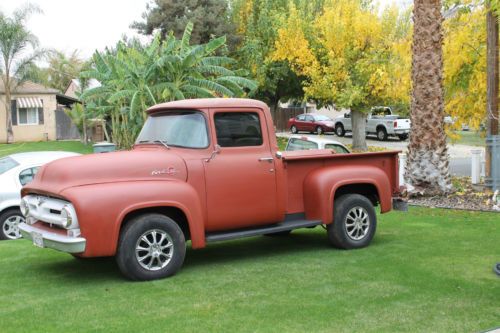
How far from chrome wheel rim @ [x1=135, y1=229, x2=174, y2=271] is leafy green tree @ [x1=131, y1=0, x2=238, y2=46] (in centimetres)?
2984

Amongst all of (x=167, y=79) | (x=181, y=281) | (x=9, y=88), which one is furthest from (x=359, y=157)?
(x=9, y=88)

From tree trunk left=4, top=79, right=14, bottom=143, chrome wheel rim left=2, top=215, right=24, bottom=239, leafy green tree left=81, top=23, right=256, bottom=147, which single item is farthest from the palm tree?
chrome wheel rim left=2, top=215, right=24, bottom=239

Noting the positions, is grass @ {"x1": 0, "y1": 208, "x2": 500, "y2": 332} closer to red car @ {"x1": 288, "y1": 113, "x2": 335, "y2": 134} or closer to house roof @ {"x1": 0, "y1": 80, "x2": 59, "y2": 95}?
house roof @ {"x1": 0, "y1": 80, "x2": 59, "y2": 95}

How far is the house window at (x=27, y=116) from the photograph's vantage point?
40.3m

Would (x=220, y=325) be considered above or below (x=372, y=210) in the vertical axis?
below

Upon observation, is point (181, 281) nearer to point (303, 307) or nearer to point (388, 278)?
point (303, 307)

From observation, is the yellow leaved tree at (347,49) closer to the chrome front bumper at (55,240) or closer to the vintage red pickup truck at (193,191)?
the vintage red pickup truck at (193,191)

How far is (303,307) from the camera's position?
6070mm

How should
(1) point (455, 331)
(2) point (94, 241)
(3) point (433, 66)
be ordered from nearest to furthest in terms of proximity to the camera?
(1) point (455, 331)
(2) point (94, 241)
(3) point (433, 66)

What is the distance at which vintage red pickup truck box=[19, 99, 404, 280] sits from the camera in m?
6.82

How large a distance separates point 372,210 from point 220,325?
158 inches

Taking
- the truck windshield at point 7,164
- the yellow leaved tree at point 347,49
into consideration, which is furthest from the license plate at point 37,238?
the yellow leaved tree at point 347,49

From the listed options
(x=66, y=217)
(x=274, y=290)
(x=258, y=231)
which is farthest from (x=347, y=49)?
(x=66, y=217)

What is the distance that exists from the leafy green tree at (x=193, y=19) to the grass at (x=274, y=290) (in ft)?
93.4
